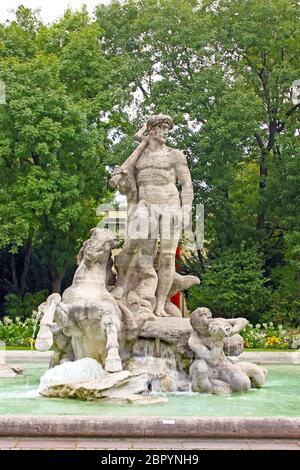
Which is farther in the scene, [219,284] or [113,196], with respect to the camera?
[113,196]

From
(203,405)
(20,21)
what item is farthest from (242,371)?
(20,21)

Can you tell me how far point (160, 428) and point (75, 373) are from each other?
3.51 metres

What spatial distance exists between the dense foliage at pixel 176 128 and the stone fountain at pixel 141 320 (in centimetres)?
1456

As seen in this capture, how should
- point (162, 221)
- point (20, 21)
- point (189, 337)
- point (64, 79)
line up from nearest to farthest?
1. point (189, 337)
2. point (162, 221)
3. point (64, 79)
4. point (20, 21)

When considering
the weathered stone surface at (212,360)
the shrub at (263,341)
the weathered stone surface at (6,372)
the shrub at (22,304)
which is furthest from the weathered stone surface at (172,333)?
the shrub at (22,304)

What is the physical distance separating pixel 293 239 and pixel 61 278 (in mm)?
9041

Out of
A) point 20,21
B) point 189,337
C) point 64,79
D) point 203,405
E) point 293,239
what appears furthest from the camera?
point 20,21

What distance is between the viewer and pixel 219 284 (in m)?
28.3

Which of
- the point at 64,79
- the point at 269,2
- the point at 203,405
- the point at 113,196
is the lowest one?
the point at 203,405

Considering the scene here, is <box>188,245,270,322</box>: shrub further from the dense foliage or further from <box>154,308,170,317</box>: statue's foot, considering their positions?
<box>154,308,170,317</box>: statue's foot

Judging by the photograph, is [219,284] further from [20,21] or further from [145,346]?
[145,346]

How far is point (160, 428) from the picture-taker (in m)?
6.71

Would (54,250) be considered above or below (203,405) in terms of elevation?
above

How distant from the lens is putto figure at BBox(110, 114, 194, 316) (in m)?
11.6
